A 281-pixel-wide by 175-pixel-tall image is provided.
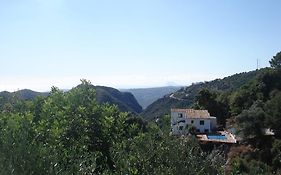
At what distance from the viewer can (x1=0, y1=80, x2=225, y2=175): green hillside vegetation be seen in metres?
6.56

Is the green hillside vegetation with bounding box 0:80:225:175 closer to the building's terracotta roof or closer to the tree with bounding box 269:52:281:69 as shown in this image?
the building's terracotta roof

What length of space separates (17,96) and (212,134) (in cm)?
4021

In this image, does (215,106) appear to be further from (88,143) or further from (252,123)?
(88,143)

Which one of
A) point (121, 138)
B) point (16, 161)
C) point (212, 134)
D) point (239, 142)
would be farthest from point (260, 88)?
point (16, 161)

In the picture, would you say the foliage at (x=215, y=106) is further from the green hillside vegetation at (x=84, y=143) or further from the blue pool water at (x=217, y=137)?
the green hillside vegetation at (x=84, y=143)

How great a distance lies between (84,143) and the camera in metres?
9.52

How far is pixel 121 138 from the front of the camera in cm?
994

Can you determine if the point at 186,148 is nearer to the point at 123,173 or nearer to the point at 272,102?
the point at 123,173

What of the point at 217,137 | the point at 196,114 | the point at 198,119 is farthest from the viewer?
the point at 196,114

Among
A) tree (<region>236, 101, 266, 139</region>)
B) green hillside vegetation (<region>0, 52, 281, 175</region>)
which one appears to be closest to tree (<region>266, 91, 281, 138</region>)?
tree (<region>236, 101, 266, 139</region>)

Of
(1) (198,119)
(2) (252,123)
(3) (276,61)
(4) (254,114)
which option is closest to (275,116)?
(4) (254,114)

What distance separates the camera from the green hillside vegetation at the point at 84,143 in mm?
6562

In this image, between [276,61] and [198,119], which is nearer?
[198,119]

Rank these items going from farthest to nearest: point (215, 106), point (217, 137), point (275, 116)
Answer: point (215, 106) → point (217, 137) → point (275, 116)
